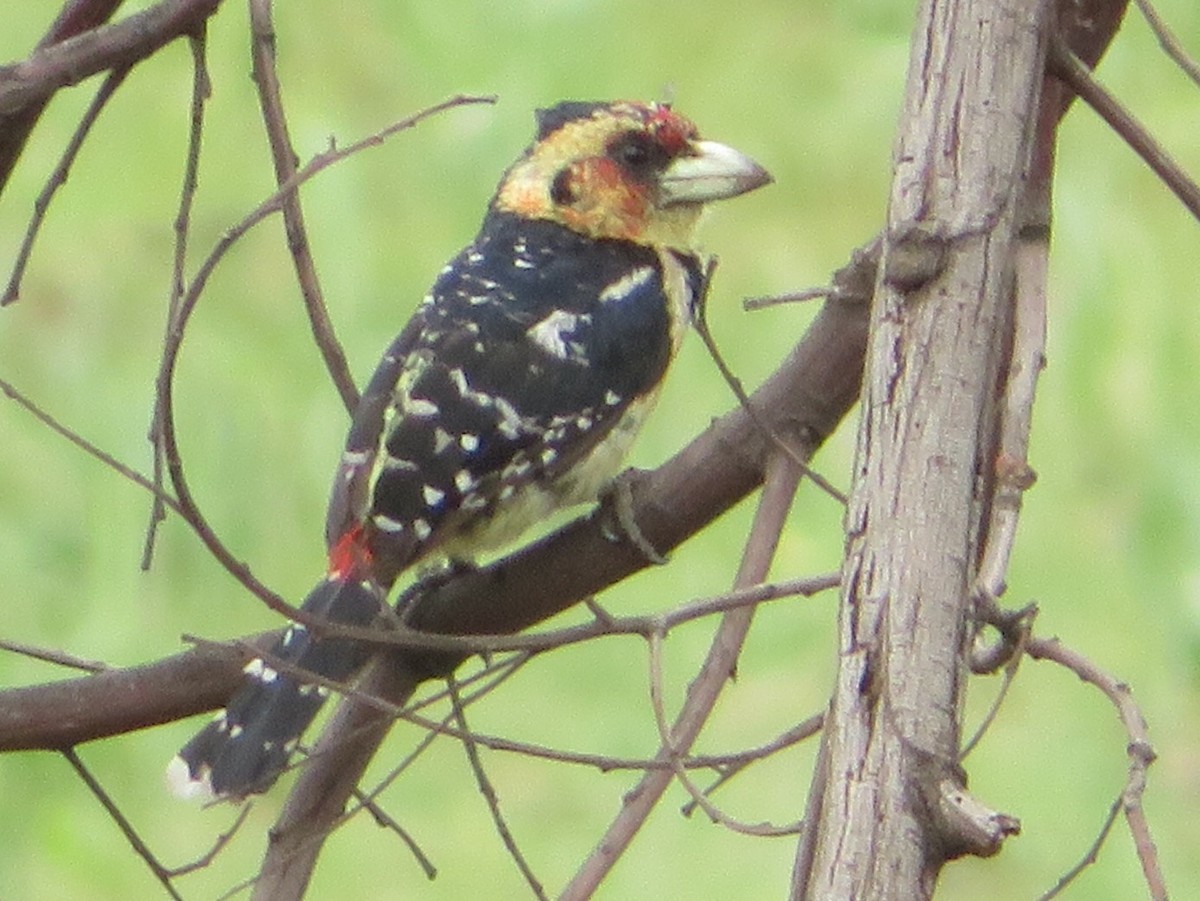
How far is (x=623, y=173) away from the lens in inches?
141

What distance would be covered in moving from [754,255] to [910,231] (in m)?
2.98

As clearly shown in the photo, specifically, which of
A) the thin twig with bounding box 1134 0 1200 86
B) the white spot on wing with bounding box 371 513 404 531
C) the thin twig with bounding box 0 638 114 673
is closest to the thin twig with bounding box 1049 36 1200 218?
the thin twig with bounding box 1134 0 1200 86

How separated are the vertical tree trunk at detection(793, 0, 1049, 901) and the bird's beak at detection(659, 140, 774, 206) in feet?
5.87

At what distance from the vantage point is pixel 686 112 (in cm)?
423

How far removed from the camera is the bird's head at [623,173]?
3.56m

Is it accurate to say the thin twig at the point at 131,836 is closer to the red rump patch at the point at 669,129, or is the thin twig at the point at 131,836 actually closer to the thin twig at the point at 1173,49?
the thin twig at the point at 1173,49

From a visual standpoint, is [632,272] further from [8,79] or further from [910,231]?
[910,231]

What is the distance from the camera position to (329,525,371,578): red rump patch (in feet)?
9.34

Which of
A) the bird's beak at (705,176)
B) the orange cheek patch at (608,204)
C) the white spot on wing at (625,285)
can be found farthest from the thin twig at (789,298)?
the orange cheek patch at (608,204)

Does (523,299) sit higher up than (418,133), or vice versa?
(418,133)

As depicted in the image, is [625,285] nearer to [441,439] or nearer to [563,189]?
[563,189]

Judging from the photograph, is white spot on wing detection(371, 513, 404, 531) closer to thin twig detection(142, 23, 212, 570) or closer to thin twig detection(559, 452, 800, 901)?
thin twig detection(142, 23, 212, 570)

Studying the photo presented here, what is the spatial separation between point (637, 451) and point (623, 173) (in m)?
0.59

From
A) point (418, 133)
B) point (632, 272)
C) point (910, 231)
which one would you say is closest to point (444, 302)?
point (632, 272)
